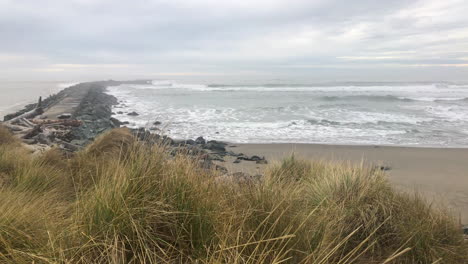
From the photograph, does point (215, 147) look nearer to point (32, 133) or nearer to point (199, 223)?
point (32, 133)

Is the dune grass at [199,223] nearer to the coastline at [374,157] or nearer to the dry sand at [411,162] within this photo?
the dry sand at [411,162]

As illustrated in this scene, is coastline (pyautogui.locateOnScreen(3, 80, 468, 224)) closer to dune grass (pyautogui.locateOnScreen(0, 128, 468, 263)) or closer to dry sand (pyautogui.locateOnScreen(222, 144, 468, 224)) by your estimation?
dry sand (pyautogui.locateOnScreen(222, 144, 468, 224))

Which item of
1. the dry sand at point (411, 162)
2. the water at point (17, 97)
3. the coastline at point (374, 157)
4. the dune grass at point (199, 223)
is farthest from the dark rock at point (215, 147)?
the water at point (17, 97)

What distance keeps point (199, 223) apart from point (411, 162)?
10510 millimetres

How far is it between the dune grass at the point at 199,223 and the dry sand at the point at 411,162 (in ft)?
9.51

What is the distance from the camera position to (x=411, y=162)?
1098cm

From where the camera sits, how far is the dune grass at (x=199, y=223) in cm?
224

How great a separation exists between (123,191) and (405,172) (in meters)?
9.44

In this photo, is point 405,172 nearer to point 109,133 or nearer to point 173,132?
point 109,133

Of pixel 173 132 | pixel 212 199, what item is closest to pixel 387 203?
pixel 212 199

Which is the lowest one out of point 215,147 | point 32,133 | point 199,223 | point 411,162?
point 411,162

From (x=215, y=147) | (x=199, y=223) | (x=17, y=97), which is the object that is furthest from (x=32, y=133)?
(x=17, y=97)

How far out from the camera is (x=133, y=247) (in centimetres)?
234

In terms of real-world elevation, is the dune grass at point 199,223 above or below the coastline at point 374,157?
above
